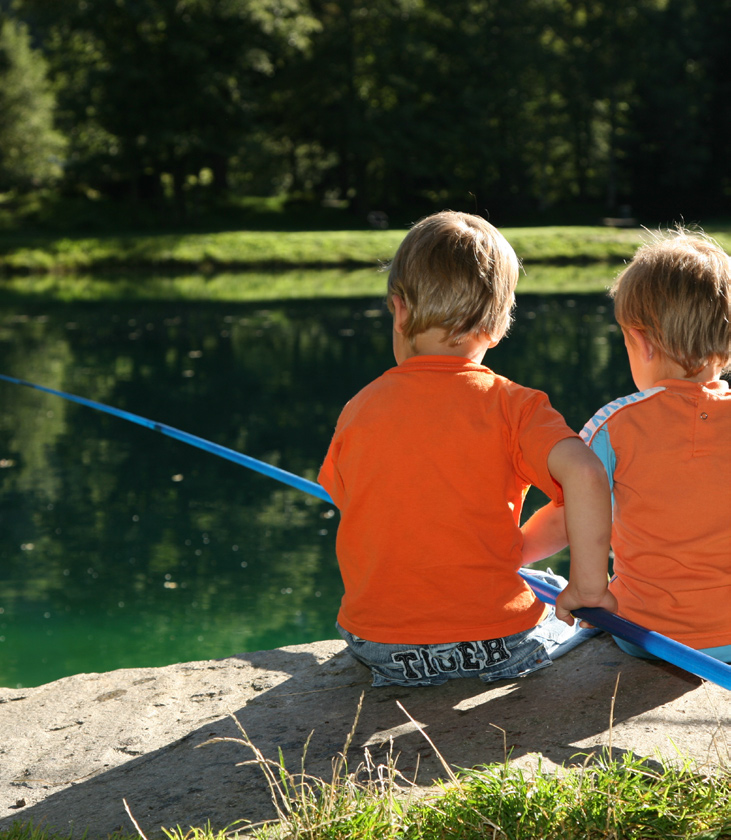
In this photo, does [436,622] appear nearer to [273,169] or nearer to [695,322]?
[695,322]

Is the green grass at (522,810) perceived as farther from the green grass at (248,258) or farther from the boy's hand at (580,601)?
the green grass at (248,258)

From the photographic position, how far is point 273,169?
115 ft

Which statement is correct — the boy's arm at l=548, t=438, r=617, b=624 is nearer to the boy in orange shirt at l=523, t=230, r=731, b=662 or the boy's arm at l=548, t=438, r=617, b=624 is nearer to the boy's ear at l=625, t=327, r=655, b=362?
the boy in orange shirt at l=523, t=230, r=731, b=662

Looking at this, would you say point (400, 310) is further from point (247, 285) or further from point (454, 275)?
point (247, 285)

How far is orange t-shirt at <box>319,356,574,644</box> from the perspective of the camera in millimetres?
2029

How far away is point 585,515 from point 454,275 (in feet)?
1.79

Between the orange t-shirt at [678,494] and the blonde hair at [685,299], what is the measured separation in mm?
74

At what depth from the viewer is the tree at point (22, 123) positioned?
3212 centimetres

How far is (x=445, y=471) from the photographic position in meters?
2.04

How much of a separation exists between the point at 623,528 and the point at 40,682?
245 cm

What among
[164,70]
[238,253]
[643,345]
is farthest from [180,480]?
[164,70]

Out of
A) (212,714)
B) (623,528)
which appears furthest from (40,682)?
(623,528)

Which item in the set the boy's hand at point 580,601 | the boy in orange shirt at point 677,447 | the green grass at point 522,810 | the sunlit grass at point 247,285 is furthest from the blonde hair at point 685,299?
the sunlit grass at point 247,285

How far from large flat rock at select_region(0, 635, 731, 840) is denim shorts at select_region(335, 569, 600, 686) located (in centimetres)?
3
